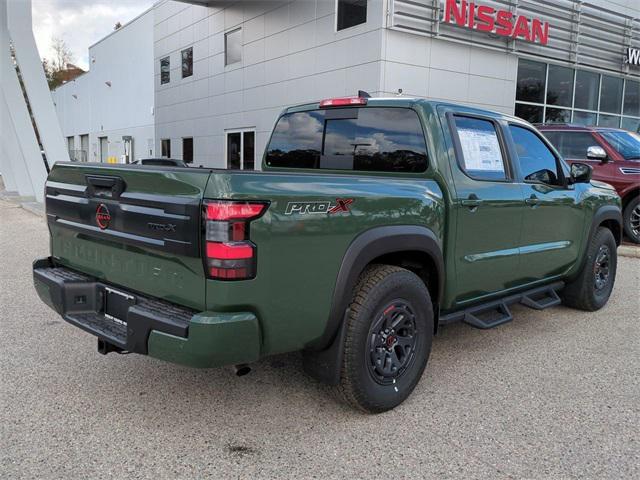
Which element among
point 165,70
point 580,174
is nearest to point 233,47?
point 165,70

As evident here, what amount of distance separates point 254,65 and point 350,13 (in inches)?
192

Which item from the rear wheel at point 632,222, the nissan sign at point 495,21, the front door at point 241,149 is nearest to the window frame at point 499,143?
the rear wheel at point 632,222

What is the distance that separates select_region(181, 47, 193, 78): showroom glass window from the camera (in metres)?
21.7

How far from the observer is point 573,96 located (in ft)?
54.9

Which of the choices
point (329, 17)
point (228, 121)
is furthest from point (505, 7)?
A: point (228, 121)

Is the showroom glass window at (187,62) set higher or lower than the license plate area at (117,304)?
higher

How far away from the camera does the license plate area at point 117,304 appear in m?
2.85

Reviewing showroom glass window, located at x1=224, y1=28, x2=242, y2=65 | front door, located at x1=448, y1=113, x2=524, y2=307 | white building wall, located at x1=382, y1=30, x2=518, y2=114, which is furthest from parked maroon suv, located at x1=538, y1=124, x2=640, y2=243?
showroom glass window, located at x1=224, y1=28, x2=242, y2=65

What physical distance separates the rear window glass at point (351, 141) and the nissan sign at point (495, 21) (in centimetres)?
1002

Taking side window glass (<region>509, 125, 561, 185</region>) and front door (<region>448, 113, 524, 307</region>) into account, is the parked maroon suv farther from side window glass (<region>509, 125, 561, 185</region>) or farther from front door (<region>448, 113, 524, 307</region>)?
front door (<region>448, 113, 524, 307</region>)

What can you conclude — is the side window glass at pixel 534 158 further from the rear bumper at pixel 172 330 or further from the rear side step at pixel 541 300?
the rear bumper at pixel 172 330

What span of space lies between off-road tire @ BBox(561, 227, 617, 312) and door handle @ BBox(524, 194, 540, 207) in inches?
49.5

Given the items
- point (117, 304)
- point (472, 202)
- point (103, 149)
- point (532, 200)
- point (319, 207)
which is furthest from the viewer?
point (103, 149)

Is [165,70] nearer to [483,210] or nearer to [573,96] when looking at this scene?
[573,96]
